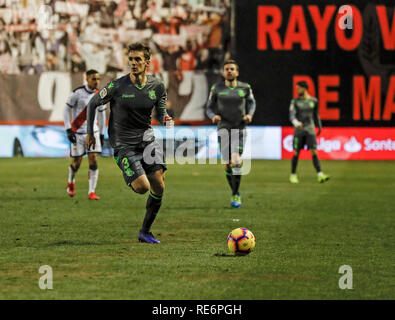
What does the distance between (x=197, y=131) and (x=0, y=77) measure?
771 cm

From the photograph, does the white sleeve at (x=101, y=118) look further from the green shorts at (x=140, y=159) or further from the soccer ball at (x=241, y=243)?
the soccer ball at (x=241, y=243)

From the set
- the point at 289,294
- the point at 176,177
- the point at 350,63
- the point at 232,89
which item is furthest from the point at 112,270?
the point at 350,63

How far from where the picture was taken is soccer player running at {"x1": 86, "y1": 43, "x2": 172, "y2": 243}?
10367mm

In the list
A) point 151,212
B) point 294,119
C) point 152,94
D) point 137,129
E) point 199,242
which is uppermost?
point 152,94

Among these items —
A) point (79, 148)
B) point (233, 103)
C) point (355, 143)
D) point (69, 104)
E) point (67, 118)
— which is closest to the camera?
point (233, 103)

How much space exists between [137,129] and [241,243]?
2.06 m

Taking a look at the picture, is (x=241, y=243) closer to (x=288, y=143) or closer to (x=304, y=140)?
(x=304, y=140)

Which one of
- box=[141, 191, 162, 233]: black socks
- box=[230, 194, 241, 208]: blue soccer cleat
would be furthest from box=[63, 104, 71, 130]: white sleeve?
box=[141, 191, 162, 233]: black socks

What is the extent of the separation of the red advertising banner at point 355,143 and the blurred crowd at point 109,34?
473 cm

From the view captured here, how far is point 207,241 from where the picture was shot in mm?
10773

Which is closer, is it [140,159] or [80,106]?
[140,159]

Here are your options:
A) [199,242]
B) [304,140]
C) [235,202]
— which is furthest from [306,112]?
[199,242]

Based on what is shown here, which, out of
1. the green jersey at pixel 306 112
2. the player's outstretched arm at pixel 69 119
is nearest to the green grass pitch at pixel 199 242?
the player's outstretched arm at pixel 69 119

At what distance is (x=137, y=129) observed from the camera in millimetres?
10594
